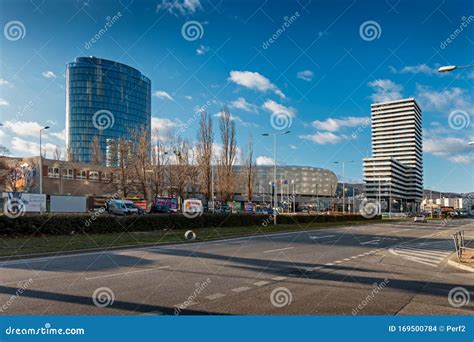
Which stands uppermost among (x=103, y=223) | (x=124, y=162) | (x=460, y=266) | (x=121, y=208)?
(x=124, y=162)

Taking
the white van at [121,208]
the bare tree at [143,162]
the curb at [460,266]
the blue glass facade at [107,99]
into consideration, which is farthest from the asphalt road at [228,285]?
the blue glass facade at [107,99]

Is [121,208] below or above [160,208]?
above

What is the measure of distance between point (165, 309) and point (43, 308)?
216cm

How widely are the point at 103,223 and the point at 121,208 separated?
75.0 ft

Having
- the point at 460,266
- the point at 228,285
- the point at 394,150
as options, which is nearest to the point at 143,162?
the point at 460,266

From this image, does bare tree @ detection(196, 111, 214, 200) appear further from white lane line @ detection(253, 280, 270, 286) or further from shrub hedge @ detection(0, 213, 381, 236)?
white lane line @ detection(253, 280, 270, 286)

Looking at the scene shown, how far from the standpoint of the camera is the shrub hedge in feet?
64.9

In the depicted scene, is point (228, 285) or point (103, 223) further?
point (103, 223)

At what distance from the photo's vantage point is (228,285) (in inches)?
359

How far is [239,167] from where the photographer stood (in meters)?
54.9

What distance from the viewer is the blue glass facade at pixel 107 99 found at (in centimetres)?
6169

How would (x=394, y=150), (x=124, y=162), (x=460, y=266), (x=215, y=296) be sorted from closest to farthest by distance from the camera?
1. (x=215, y=296)
2. (x=460, y=266)
3. (x=124, y=162)
4. (x=394, y=150)

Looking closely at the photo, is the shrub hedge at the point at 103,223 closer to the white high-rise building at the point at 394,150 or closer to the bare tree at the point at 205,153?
the bare tree at the point at 205,153

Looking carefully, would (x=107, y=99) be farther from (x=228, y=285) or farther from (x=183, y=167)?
(x=228, y=285)
